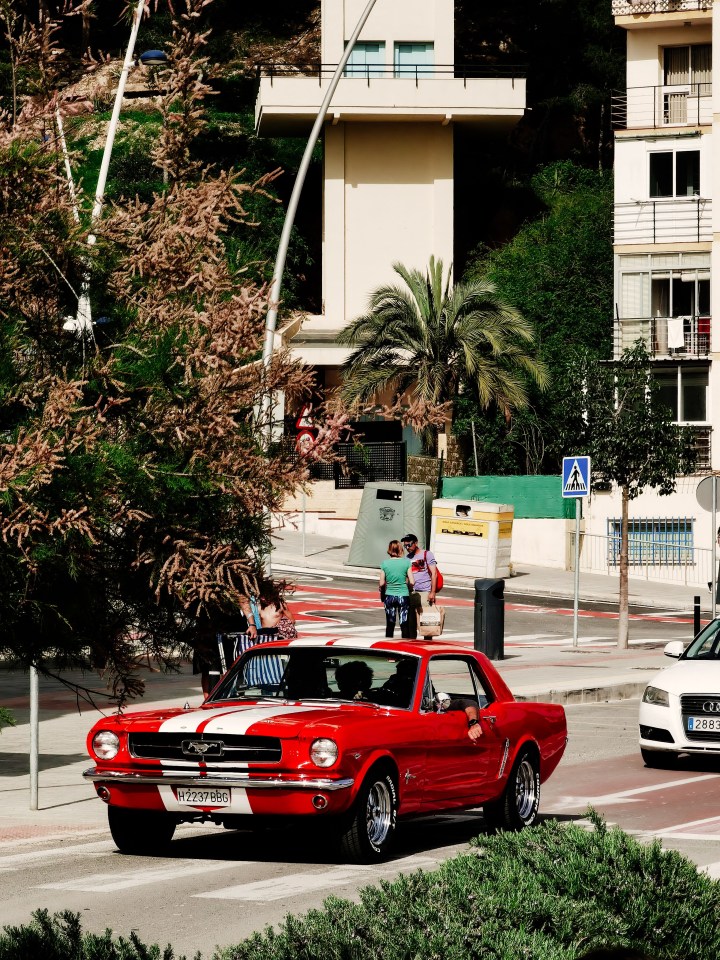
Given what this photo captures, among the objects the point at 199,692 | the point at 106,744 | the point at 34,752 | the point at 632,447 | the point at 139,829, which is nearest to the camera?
the point at 106,744

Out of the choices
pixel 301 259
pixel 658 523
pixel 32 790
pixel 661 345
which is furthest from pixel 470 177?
pixel 32 790

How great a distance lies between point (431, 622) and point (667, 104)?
121 ft

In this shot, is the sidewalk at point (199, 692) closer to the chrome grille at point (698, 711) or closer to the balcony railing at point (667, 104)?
the chrome grille at point (698, 711)

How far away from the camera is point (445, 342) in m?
49.2

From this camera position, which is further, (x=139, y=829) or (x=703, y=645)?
(x=703, y=645)

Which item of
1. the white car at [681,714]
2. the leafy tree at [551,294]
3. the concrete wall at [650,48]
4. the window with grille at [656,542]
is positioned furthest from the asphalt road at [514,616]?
the concrete wall at [650,48]

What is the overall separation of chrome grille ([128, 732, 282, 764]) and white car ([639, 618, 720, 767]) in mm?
6295

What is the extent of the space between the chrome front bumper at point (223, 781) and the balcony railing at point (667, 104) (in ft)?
161

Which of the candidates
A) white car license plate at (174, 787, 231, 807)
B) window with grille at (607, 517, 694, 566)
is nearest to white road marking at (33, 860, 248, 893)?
white car license plate at (174, 787, 231, 807)

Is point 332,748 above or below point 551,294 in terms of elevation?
below

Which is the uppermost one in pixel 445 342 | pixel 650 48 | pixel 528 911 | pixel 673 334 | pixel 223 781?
pixel 650 48

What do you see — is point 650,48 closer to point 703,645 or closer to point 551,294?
point 551,294

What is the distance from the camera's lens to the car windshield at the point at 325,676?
11.8m

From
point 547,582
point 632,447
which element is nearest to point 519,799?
point 632,447
